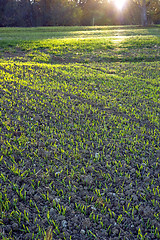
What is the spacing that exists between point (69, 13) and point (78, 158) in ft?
162

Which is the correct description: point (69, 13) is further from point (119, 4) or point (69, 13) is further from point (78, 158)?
point (78, 158)

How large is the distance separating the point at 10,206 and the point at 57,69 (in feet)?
20.8

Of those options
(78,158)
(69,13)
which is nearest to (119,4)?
(69,13)

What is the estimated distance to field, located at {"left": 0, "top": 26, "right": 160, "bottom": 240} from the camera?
2.52m

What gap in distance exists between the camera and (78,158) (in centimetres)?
358

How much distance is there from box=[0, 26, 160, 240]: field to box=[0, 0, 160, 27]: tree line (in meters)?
36.8

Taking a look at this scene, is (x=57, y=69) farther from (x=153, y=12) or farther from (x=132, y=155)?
(x=153, y=12)

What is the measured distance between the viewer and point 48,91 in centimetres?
605

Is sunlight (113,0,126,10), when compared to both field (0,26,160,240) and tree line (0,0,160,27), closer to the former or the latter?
tree line (0,0,160,27)

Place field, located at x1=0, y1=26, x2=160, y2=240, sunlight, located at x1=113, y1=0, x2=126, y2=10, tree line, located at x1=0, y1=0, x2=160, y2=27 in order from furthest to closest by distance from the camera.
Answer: sunlight, located at x1=113, y1=0, x2=126, y2=10 < tree line, located at x1=0, y1=0, x2=160, y2=27 < field, located at x1=0, y1=26, x2=160, y2=240

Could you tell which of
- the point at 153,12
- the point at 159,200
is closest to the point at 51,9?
the point at 153,12

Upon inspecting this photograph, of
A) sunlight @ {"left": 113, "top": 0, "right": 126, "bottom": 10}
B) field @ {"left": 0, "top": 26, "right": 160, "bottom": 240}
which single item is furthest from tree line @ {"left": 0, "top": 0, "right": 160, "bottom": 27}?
field @ {"left": 0, "top": 26, "right": 160, "bottom": 240}

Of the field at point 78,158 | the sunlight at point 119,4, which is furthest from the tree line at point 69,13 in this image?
the field at point 78,158

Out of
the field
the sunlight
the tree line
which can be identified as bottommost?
the field
